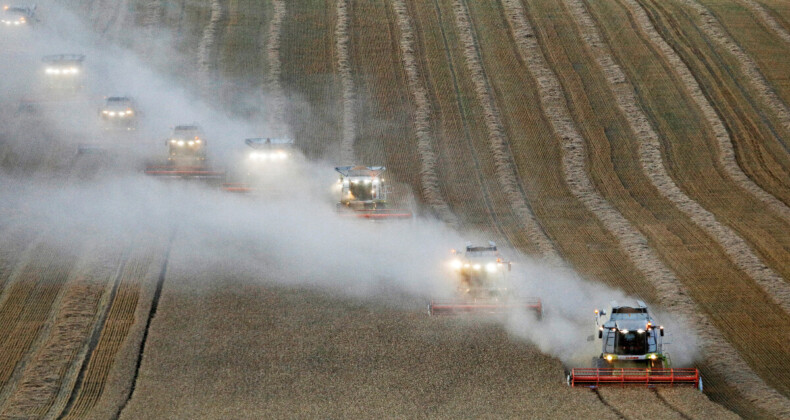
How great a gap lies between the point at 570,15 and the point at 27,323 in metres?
42.0

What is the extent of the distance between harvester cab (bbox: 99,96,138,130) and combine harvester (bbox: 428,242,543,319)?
24.6 meters

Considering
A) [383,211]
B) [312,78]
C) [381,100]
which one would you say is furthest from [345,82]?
[383,211]

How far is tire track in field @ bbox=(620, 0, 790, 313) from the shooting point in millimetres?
34541

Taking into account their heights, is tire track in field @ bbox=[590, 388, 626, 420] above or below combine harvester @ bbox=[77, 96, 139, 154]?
below

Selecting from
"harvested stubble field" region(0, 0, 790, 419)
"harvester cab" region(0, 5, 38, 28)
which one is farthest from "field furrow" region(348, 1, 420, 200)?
"harvester cab" region(0, 5, 38, 28)

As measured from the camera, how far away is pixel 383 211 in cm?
3978

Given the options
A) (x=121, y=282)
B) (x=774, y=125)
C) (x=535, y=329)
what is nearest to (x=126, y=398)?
(x=121, y=282)

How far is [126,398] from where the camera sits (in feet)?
80.2

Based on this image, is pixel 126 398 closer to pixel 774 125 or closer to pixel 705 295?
pixel 705 295

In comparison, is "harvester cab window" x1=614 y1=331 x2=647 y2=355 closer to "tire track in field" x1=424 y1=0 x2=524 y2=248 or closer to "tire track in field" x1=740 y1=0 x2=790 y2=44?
"tire track in field" x1=424 y1=0 x2=524 y2=248

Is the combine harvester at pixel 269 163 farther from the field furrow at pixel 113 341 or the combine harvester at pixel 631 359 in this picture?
the combine harvester at pixel 631 359

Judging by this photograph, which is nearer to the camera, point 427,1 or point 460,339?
point 460,339

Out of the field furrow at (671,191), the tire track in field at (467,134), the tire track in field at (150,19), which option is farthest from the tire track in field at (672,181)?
the tire track in field at (150,19)

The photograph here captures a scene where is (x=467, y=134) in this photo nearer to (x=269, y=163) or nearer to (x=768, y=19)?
(x=269, y=163)
